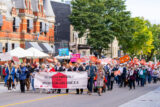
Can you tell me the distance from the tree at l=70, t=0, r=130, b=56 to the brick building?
492cm

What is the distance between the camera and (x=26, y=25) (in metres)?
50.0

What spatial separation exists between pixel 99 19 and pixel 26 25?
13.8m

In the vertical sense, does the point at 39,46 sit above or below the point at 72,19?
below

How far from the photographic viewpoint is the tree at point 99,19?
59.9 meters

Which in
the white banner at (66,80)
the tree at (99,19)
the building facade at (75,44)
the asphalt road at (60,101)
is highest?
the tree at (99,19)

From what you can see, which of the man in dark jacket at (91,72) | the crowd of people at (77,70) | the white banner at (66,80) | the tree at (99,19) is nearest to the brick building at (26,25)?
the tree at (99,19)

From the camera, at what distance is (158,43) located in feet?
323

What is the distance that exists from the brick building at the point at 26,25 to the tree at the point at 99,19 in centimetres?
492

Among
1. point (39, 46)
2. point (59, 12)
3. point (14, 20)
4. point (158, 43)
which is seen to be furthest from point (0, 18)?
point (158, 43)

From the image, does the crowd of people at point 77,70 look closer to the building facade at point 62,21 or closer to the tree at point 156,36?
the building facade at point 62,21

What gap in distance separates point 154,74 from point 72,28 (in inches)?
1210

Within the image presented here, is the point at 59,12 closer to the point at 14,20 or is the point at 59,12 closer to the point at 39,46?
the point at 39,46

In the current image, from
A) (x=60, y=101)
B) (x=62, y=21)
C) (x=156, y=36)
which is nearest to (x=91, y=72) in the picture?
(x=60, y=101)

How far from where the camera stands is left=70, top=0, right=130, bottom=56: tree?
59938 mm
